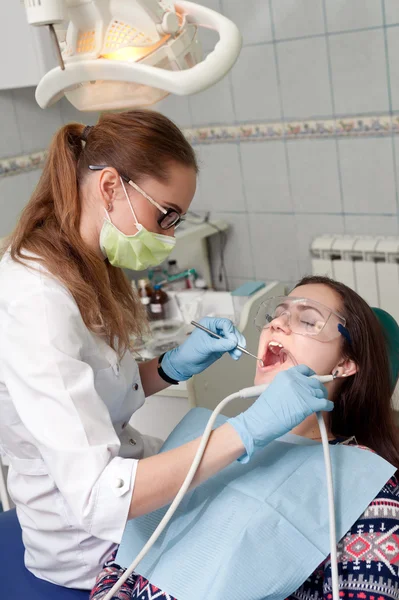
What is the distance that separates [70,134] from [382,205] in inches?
57.2

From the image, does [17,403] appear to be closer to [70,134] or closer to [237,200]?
[70,134]

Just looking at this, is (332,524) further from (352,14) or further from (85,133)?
(352,14)

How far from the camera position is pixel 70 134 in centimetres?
166

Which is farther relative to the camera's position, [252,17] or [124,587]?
[252,17]

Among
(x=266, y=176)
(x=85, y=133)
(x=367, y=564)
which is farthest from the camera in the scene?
(x=266, y=176)

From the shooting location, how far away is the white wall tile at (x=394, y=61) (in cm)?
248

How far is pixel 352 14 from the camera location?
2541 millimetres

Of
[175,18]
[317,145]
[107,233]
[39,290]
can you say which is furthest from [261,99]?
[39,290]

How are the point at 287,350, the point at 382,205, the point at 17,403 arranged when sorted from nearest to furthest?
the point at 17,403 < the point at 287,350 < the point at 382,205

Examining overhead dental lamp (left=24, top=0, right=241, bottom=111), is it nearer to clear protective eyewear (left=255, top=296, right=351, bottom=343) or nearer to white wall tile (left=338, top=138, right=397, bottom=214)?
clear protective eyewear (left=255, top=296, right=351, bottom=343)

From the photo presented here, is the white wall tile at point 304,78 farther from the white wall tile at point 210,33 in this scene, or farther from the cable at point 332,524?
the cable at point 332,524

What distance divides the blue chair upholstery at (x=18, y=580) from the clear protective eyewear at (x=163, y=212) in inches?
34.0

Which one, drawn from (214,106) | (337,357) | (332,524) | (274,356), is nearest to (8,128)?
(214,106)

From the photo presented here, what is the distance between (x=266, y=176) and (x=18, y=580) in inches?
75.0
